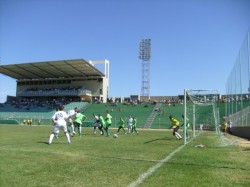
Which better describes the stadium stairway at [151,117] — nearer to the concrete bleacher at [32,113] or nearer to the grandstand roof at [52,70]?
the concrete bleacher at [32,113]

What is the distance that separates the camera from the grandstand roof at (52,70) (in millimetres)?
70250

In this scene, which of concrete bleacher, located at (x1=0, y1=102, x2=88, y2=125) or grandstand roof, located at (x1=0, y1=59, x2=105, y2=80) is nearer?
concrete bleacher, located at (x1=0, y1=102, x2=88, y2=125)

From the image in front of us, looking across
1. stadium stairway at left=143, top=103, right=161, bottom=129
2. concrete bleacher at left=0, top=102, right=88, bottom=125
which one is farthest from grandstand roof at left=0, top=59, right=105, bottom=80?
stadium stairway at left=143, top=103, right=161, bottom=129

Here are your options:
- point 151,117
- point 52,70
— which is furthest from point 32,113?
point 151,117

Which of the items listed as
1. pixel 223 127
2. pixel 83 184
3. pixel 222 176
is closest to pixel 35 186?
pixel 83 184

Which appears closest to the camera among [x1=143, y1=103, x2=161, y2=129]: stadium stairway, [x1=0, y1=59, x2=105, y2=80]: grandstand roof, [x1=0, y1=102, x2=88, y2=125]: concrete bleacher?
[x1=143, y1=103, x2=161, y2=129]: stadium stairway

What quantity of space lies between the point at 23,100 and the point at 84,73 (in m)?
19.0

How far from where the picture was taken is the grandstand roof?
70250mm

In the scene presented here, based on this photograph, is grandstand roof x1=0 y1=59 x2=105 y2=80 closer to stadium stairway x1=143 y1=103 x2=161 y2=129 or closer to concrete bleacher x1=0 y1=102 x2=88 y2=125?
concrete bleacher x1=0 y1=102 x2=88 y2=125

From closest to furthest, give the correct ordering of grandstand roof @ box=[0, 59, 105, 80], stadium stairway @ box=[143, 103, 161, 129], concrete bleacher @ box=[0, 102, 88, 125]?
stadium stairway @ box=[143, 103, 161, 129] → concrete bleacher @ box=[0, 102, 88, 125] → grandstand roof @ box=[0, 59, 105, 80]

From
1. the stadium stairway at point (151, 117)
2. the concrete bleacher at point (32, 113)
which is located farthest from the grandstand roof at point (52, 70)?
the stadium stairway at point (151, 117)

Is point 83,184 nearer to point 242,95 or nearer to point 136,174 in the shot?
point 136,174

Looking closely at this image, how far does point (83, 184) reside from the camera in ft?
20.1

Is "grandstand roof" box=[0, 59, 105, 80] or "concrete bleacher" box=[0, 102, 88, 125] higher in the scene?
"grandstand roof" box=[0, 59, 105, 80]
